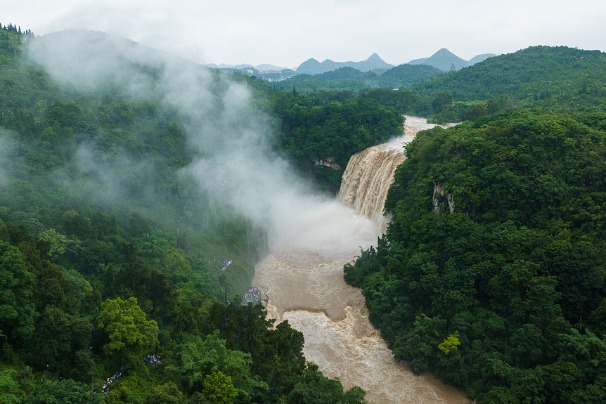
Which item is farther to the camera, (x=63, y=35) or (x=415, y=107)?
(x=415, y=107)

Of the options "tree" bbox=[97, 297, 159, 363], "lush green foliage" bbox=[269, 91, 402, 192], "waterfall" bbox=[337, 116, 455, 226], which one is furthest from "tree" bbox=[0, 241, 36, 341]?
"lush green foliage" bbox=[269, 91, 402, 192]

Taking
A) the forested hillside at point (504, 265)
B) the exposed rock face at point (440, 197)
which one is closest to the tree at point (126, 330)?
the forested hillside at point (504, 265)

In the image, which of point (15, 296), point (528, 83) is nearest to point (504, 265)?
point (15, 296)

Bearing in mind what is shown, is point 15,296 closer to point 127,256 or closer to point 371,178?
point 127,256

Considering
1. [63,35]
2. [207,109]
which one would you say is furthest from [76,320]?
[63,35]

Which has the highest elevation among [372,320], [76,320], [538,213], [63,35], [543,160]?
[63,35]

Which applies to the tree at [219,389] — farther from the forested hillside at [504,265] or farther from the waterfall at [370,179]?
the waterfall at [370,179]

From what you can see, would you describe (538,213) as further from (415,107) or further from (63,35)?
(63,35)
